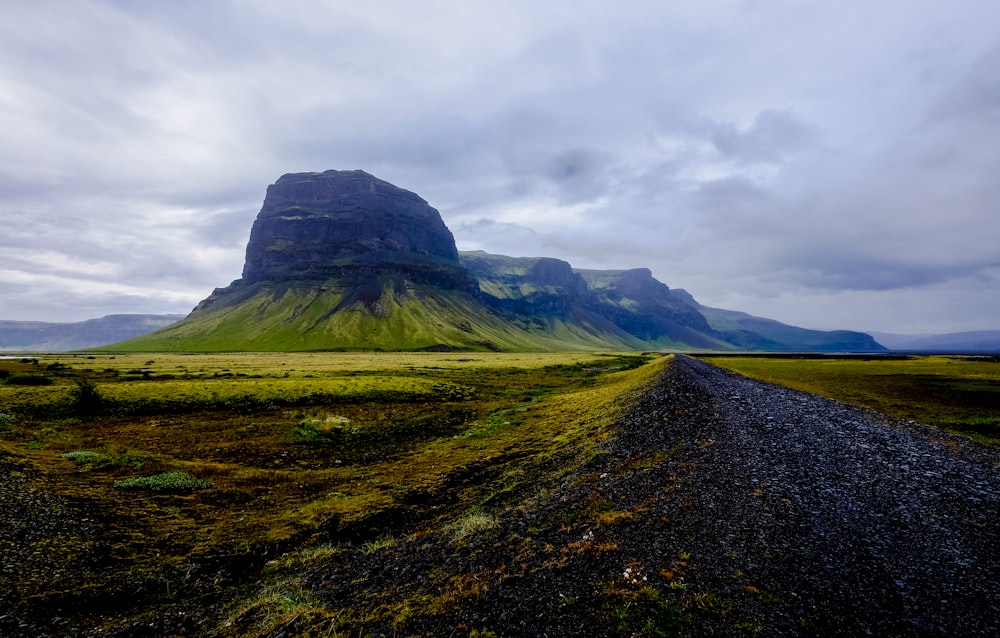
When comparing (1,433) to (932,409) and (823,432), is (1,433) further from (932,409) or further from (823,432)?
(932,409)

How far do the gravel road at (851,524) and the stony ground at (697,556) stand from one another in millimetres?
59

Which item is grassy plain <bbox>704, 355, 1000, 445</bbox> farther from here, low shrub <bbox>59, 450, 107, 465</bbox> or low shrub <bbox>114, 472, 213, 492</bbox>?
low shrub <bbox>59, 450, 107, 465</bbox>

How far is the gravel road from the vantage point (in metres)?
9.72

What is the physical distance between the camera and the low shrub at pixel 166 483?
23.2 metres

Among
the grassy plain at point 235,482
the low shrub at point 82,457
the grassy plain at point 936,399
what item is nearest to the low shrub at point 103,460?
the low shrub at point 82,457

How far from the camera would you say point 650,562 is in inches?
476

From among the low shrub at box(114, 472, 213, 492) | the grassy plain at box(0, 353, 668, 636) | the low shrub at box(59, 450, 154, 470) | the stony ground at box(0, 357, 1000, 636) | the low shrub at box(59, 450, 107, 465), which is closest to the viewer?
the stony ground at box(0, 357, 1000, 636)

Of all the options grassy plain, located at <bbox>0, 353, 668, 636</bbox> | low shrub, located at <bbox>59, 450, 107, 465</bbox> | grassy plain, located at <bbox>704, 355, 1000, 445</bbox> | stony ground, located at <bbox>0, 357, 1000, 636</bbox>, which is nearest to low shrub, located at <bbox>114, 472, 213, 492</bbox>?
grassy plain, located at <bbox>0, 353, 668, 636</bbox>

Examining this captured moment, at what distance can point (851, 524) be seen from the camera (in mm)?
13867

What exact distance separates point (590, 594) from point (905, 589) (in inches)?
306

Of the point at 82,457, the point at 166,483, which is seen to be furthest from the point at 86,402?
the point at 166,483

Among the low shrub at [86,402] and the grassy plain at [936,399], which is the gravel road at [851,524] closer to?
the grassy plain at [936,399]

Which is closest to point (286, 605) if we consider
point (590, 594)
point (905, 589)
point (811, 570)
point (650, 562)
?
point (590, 594)

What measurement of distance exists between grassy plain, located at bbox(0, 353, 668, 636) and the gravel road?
8.60m
